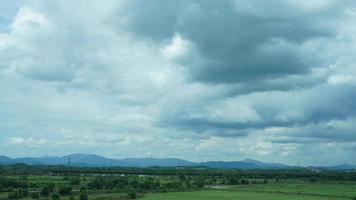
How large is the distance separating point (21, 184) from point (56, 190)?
13818 mm

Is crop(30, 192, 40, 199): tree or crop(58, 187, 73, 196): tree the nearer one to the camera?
crop(30, 192, 40, 199): tree

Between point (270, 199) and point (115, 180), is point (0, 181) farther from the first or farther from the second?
point (270, 199)

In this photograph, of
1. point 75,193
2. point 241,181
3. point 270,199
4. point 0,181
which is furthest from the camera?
point 241,181

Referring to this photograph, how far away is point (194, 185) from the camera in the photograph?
10931cm

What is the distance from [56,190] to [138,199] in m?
15.5

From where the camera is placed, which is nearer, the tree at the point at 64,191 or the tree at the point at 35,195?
the tree at the point at 35,195

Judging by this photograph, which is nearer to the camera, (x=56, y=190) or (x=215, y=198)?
(x=215, y=198)

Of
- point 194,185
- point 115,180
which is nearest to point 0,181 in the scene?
point 115,180

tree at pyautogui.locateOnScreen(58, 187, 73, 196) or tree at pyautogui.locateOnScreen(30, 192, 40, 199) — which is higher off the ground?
tree at pyautogui.locateOnScreen(58, 187, 73, 196)

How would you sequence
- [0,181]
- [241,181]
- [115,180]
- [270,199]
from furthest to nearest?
[241,181] → [115,180] → [0,181] → [270,199]

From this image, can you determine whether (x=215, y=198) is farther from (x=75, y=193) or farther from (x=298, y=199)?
(x=75, y=193)

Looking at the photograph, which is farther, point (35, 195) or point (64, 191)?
point (64, 191)

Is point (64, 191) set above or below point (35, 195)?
above

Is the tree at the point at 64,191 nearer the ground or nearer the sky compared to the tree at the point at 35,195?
nearer the sky
